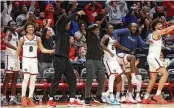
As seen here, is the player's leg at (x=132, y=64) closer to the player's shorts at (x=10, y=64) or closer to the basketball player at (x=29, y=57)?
the basketball player at (x=29, y=57)

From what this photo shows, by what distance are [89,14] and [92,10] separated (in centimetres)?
25

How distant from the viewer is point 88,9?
685 inches

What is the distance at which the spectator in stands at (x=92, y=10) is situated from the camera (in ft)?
55.9

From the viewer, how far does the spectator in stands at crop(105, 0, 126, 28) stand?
1669 centimetres

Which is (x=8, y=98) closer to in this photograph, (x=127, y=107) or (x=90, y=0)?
(x=127, y=107)

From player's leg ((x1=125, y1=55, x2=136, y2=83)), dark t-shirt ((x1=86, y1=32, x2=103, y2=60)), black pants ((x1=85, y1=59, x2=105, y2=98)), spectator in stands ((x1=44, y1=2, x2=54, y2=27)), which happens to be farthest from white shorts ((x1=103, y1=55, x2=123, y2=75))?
spectator in stands ((x1=44, y1=2, x2=54, y2=27))

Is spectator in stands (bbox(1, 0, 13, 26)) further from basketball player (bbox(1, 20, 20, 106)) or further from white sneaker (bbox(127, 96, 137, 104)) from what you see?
white sneaker (bbox(127, 96, 137, 104))

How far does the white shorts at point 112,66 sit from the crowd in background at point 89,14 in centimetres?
230

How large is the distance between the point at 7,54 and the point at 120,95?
3.21 meters

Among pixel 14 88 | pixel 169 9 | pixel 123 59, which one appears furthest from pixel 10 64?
pixel 169 9

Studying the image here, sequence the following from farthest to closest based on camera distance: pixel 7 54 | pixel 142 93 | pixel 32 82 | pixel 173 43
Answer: pixel 173 43 → pixel 142 93 → pixel 7 54 → pixel 32 82

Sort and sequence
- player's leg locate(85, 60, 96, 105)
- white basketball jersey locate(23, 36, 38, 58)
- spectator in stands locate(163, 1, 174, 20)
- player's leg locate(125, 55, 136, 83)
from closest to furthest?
1. player's leg locate(85, 60, 96, 105)
2. white basketball jersey locate(23, 36, 38, 58)
3. player's leg locate(125, 55, 136, 83)
4. spectator in stands locate(163, 1, 174, 20)

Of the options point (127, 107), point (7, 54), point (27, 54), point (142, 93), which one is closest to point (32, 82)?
point (27, 54)

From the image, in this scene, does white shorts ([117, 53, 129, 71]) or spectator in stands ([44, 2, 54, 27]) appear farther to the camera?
spectator in stands ([44, 2, 54, 27])
